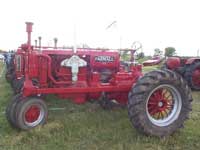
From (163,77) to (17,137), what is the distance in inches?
94.7

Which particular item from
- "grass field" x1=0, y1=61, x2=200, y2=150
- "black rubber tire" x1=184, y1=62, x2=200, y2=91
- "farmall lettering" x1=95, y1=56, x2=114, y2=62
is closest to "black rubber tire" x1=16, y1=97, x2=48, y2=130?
"grass field" x1=0, y1=61, x2=200, y2=150

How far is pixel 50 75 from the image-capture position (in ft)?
22.0

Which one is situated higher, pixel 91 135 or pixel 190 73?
pixel 190 73

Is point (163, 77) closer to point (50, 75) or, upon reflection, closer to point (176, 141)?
point (176, 141)

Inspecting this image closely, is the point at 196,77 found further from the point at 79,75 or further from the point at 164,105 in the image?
the point at 164,105

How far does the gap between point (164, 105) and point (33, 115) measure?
214cm

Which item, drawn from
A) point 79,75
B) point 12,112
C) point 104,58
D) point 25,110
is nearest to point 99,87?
point 79,75

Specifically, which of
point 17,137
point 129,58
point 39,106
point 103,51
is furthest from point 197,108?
point 17,137

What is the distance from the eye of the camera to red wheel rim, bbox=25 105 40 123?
600 cm

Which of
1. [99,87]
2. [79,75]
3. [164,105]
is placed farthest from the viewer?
[79,75]

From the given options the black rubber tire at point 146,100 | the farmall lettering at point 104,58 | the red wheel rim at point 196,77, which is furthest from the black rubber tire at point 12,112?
the red wheel rim at point 196,77

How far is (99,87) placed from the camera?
261 inches

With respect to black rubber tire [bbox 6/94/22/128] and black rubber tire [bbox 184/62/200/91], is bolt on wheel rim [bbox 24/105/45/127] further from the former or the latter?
black rubber tire [bbox 184/62/200/91]

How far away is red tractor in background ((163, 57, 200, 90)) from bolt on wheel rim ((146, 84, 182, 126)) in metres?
5.45
